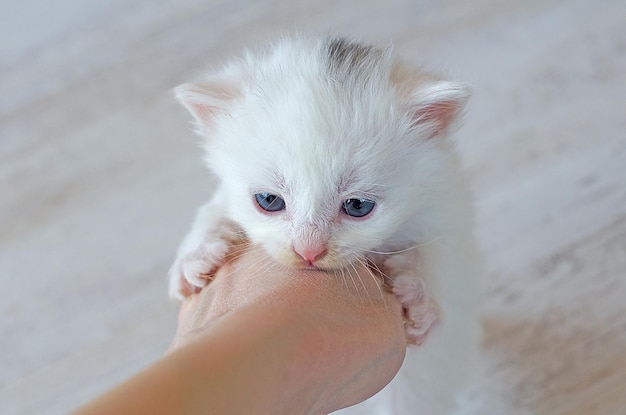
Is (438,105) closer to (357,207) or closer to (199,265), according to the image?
(357,207)

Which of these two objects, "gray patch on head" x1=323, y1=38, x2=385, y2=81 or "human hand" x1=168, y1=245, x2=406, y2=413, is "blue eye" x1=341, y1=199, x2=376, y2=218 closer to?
"human hand" x1=168, y1=245, x2=406, y2=413

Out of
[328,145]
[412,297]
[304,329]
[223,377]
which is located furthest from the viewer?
[412,297]

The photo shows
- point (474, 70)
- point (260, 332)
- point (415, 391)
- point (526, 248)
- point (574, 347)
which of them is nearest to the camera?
point (260, 332)

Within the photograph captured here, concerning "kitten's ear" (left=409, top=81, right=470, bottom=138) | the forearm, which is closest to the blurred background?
"kitten's ear" (left=409, top=81, right=470, bottom=138)

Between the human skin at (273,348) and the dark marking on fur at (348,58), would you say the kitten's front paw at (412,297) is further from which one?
the dark marking on fur at (348,58)

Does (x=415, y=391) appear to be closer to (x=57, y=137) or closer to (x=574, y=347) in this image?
(x=574, y=347)

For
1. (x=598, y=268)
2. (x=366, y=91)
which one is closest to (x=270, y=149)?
(x=366, y=91)

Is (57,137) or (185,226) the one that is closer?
(185,226)

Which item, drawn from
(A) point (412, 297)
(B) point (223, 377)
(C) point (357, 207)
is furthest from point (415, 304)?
(B) point (223, 377)
